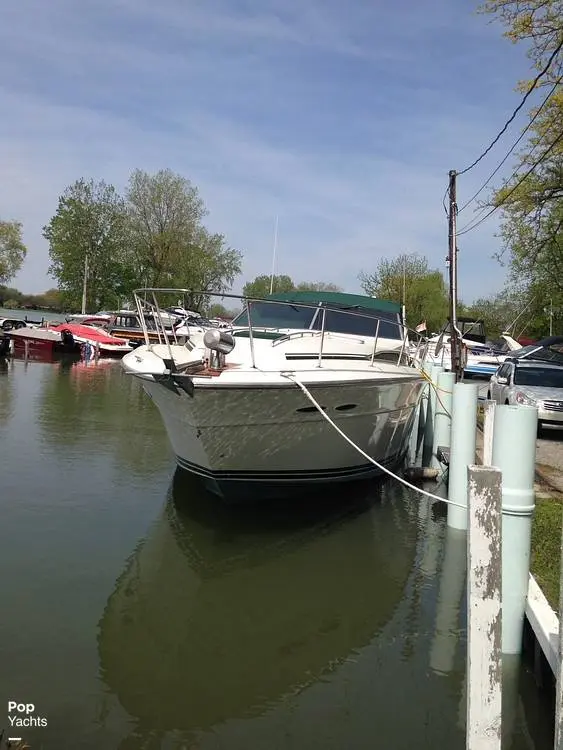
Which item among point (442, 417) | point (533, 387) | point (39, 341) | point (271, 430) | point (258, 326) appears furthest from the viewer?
point (39, 341)

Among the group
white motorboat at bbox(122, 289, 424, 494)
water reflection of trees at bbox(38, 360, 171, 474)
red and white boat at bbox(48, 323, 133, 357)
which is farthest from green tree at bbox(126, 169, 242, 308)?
white motorboat at bbox(122, 289, 424, 494)

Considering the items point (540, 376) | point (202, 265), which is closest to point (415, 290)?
point (202, 265)

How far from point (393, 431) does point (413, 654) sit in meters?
4.06

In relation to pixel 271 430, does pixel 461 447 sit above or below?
below

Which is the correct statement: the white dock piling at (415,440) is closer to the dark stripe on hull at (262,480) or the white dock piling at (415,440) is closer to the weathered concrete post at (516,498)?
the dark stripe on hull at (262,480)

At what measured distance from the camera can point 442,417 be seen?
9.27m

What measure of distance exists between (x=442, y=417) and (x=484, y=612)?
21.7 feet

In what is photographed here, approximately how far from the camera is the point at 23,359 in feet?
85.1

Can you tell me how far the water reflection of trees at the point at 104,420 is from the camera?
9.88m

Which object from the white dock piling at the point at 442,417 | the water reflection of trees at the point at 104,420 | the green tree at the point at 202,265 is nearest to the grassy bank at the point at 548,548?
the white dock piling at the point at 442,417

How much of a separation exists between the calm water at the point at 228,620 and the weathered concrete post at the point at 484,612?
68 cm

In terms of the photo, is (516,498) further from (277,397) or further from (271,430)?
(271,430)

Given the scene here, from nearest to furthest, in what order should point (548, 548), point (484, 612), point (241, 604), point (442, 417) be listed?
point (484, 612) < point (241, 604) < point (548, 548) < point (442, 417)

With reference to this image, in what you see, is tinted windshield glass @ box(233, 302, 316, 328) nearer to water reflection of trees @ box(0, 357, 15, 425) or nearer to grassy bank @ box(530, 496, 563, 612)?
grassy bank @ box(530, 496, 563, 612)
